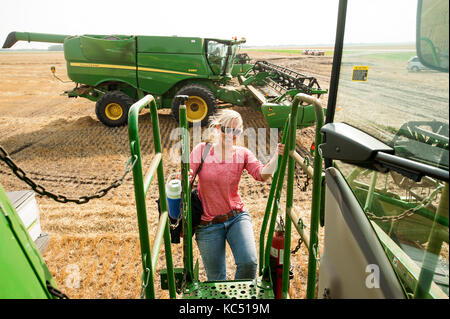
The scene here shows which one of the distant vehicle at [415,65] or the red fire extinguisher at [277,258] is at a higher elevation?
the distant vehicle at [415,65]

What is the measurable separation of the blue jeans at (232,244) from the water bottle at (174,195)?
297 millimetres

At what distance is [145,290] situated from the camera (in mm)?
1409

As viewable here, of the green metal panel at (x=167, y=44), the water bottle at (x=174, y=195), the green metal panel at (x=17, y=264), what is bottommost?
the water bottle at (x=174, y=195)

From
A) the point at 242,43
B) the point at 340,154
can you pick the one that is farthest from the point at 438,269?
the point at 242,43

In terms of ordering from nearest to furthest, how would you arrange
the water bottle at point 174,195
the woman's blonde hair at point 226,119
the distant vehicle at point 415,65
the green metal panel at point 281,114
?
the distant vehicle at point 415,65, the water bottle at point 174,195, the woman's blonde hair at point 226,119, the green metal panel at point 281,114

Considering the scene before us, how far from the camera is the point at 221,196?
97.1 inches

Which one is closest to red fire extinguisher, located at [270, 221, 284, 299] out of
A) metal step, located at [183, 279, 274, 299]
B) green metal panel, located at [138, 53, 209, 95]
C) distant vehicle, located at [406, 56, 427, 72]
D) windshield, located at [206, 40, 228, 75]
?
metal step, located at [183, 279, 274, 299]

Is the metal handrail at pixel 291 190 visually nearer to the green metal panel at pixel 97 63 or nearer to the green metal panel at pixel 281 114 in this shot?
the green metal panel at pixel 281 114

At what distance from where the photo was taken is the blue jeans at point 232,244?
239 cm

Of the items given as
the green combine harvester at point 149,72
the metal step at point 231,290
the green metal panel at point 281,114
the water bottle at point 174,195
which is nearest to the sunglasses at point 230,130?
the water bottle at point 174,195

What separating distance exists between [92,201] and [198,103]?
446 cm

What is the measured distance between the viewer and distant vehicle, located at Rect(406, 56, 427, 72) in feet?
3.57

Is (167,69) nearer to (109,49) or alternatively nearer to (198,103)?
(198,103)

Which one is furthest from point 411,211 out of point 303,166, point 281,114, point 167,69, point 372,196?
point 167,69
